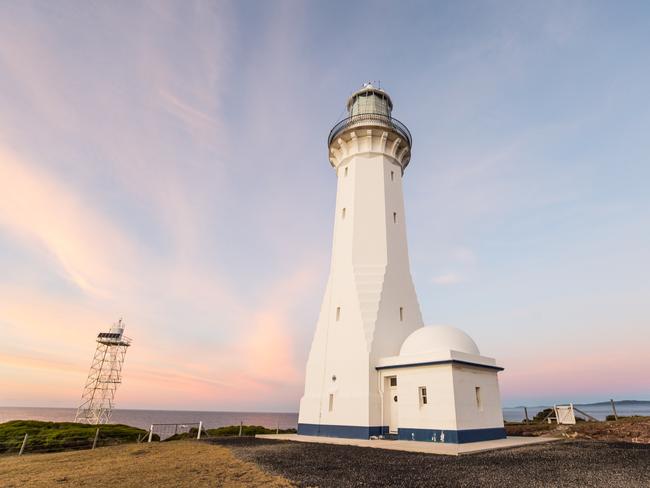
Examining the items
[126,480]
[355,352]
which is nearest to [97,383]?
[355,352]

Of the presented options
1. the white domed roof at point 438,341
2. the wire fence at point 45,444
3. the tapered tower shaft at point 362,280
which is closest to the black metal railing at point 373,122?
the tapered tower shaft at point 362,280

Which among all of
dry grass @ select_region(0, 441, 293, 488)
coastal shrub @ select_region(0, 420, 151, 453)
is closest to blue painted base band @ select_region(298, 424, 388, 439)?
dry grass @ select_region(0, 441, 293, 488)

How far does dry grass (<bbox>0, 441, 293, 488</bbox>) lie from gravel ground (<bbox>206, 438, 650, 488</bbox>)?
2.36 feet

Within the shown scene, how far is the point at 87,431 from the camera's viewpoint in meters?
24.1

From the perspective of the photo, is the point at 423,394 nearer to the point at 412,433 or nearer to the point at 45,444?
the point at 412,433

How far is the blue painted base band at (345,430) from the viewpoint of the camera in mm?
16438

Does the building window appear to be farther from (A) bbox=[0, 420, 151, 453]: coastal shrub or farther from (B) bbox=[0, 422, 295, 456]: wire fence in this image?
(A) bbox=[0, 420, 151, 453]: coastal shrub

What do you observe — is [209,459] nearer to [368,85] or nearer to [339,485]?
[339,485]

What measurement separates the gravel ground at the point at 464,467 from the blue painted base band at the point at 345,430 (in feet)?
12.9

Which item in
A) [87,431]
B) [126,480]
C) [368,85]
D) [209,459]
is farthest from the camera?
[368,85]

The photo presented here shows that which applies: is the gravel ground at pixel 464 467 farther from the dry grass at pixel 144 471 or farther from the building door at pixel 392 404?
the building door at pixel 392 404

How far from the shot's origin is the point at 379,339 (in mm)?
18422

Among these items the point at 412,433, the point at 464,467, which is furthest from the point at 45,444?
the point at 464,467

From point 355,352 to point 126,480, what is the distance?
37.9 ft
